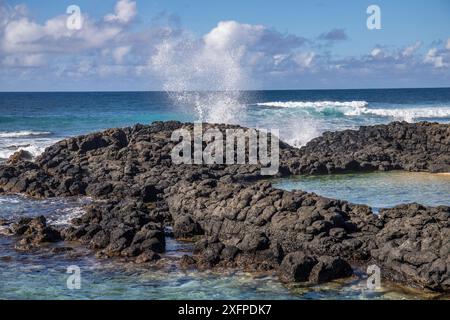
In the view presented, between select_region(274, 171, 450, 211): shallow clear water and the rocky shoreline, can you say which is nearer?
the rocky shoreline

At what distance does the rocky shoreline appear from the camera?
15898 millimetres

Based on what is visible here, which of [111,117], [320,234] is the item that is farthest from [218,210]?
[111,117]

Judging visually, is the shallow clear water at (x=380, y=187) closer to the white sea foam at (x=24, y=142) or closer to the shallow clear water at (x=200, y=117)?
the shallow clear water at (x=200, y=117)

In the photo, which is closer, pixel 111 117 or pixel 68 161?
pixel 68 161

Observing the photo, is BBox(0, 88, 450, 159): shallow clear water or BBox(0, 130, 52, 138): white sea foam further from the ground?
BBox(0, 88, 450, 159): shallow clear water

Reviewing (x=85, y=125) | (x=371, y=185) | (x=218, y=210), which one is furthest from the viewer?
(x=85, y=125)

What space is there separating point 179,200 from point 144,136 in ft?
45.1

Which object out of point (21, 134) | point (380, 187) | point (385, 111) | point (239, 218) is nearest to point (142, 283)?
point (239, 218)

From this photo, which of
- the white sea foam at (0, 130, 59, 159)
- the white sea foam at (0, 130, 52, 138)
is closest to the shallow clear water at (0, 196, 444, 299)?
the white sea foam at (0, 130, 59, 159)

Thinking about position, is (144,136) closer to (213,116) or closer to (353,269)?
(213,116)

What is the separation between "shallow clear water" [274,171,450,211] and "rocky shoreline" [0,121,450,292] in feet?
5.24

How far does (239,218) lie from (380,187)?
9.46 metres

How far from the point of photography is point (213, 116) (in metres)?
54.2

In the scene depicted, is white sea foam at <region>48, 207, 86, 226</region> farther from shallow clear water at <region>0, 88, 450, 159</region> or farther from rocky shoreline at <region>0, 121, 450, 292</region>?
shallow clear water at <region>0, 88, 450, 159</region>
